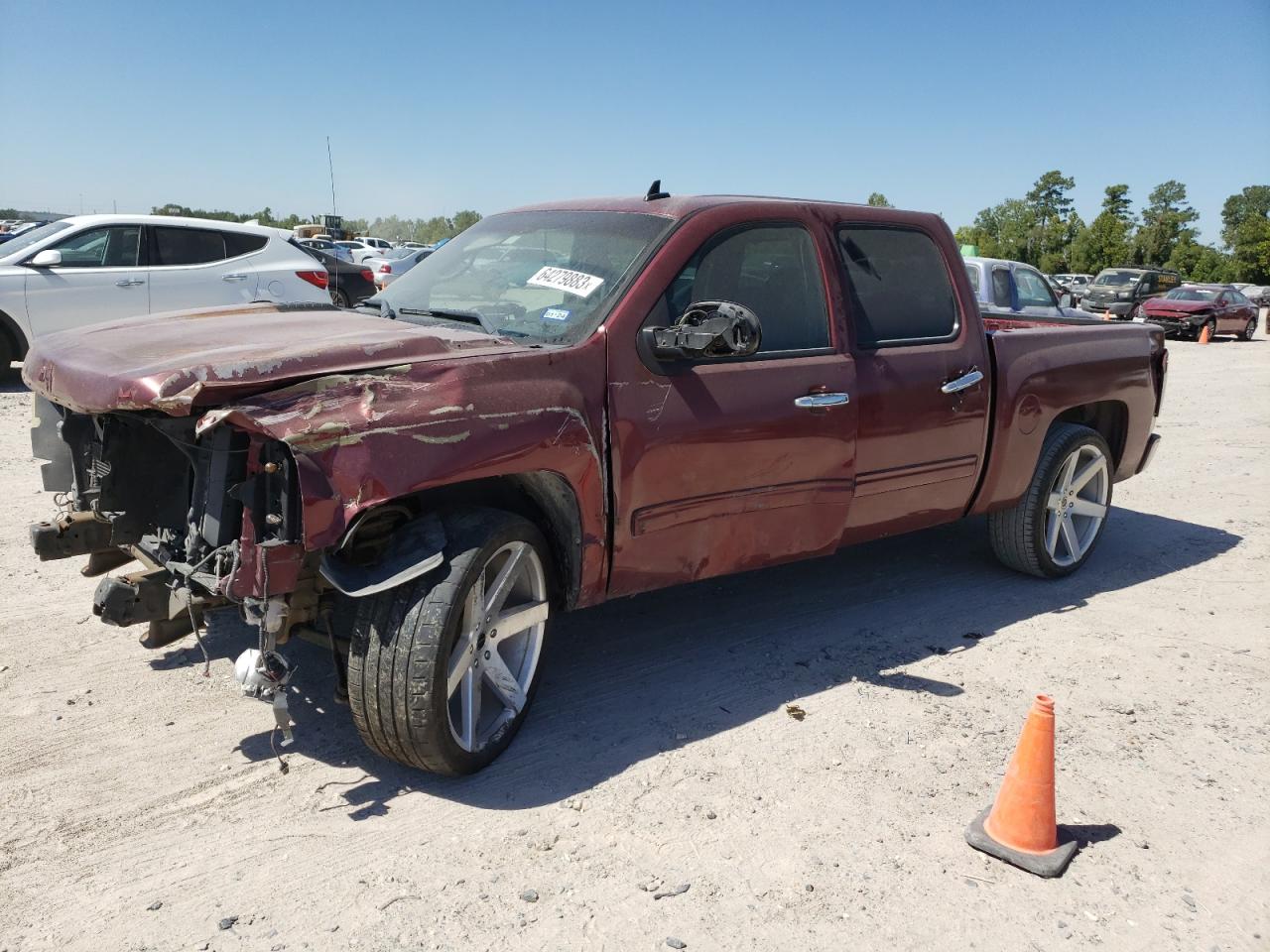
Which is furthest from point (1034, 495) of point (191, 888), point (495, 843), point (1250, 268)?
point (1250, 268)

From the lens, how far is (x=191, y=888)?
2.80 metres

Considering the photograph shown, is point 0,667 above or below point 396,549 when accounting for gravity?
below

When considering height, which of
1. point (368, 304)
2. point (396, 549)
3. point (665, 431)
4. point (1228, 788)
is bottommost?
point (1228, 788)

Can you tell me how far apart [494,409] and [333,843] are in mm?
1404

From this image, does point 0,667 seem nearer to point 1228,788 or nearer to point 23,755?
point 23,755

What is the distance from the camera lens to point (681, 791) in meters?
3.39

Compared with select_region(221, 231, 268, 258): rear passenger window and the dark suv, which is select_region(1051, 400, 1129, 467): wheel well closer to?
select_region(221, 231, 268, 258): rear passenger window

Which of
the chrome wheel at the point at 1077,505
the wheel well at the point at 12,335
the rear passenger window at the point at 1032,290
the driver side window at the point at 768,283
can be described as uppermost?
the driver side window at the point at 768,283

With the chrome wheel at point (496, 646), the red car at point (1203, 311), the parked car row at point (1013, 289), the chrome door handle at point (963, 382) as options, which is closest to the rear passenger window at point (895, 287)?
the chrome door handle at point (963, 382)

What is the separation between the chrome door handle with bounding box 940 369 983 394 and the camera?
4.73m

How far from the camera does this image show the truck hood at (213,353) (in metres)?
2.92

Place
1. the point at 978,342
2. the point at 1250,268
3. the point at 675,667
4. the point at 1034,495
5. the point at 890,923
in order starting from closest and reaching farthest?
1. the point at 890,923
2. the point at 675,667
3. the point at 978,342
4. the point at 1034,495
5. the point at 1250,268

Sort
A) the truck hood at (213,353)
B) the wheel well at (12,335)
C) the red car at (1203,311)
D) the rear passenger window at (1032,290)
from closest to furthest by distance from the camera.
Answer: the truck hood at (213,353), the wheel well at (12,335), the rear passenger window at (1032,290), the red car at (1203,311)

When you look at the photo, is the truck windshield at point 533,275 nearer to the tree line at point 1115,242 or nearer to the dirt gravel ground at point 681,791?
the dirt gravel ground at point 681,791
